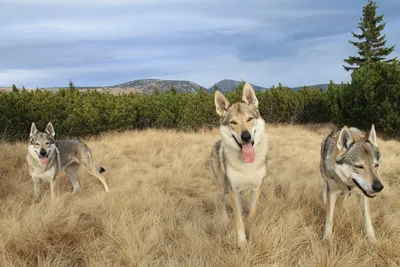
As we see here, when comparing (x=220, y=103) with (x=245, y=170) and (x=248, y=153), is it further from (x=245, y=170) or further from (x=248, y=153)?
(x=245, y=170)

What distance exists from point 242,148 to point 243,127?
28cm

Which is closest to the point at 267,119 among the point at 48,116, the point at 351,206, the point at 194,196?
the point at 48,116

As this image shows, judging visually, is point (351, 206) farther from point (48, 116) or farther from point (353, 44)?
point (353, 44)

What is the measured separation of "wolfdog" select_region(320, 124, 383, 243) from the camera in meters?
3.43

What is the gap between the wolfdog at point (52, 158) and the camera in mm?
5867

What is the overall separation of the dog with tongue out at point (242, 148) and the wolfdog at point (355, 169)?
86 cm

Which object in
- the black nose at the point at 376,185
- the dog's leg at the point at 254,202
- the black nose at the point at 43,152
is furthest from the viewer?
the black nose at the point at 43,152

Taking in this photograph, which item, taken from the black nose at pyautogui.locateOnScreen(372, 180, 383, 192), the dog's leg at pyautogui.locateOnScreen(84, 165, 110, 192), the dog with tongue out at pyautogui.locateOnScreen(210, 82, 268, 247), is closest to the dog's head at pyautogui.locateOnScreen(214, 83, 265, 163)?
the dog with tongue out at pyautogui.locateOnScreen(210, 82, 268, 247)

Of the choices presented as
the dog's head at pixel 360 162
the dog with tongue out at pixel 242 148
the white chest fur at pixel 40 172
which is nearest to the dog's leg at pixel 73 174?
the white chest fur at pixel 40 172

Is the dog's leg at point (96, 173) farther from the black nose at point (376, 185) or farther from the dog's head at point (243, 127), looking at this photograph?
the black nose at point (376, 185)

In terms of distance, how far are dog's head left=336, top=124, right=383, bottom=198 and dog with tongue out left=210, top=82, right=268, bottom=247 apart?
3.04 ft

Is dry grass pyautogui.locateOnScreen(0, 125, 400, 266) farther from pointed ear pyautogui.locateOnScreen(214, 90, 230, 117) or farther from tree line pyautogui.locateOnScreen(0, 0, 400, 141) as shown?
tree line pyautogui.locateOnScreen(0, 0, 400, 141)

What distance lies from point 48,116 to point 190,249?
32.6 ft

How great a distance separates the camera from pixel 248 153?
3.82m
